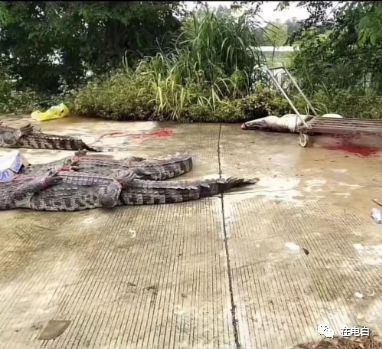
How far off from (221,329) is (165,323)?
210mm

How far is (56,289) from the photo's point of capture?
2.28m

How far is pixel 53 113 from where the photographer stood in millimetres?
6371

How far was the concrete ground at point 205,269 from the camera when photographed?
1948 millimetres

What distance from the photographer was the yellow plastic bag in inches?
249

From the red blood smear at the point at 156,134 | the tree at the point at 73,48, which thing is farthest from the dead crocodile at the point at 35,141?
the tree at the point at 73,48

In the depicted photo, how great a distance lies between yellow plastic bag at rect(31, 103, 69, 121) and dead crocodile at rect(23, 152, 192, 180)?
250 centimetres

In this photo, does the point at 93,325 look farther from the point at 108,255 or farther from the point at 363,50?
the point at 363,50

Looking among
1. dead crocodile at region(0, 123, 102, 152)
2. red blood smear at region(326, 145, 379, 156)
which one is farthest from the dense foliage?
Result: dead crocodile at region(0, 123, 102, 152)

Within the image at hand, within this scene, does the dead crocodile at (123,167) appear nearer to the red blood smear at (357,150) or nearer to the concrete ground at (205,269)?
the concrete ground at (205,269)

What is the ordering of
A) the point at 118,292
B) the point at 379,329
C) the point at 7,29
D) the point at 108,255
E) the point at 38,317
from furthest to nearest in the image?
the point at 7,29 → the point at 108,255 → the point at 118,292 → the point at 38,317 → the point at 379,329

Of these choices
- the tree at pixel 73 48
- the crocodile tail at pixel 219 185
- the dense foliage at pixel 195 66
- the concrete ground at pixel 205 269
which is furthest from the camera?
the tree at pixel 73 48

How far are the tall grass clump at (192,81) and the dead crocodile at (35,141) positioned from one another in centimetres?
147

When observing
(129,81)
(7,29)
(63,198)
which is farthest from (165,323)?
(7,29)

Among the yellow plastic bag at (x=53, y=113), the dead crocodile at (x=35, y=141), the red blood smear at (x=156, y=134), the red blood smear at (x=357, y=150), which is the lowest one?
the yellow plastic bag at (x=53, y=113)
